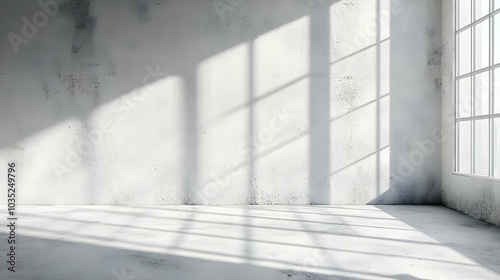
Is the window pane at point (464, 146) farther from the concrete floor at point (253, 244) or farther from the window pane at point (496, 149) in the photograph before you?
the window pane at point (496, 149)

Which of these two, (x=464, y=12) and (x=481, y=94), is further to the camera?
(x=464, y=12)

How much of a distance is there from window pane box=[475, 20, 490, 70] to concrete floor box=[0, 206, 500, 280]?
1925 mm

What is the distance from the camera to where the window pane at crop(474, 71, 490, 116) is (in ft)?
19.8

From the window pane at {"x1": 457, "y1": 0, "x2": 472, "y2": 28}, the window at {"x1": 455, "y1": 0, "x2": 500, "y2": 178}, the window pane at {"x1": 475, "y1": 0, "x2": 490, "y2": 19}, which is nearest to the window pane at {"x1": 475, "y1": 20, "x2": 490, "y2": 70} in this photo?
the window at {"x1": 455, "y1": 0, "x2": 500, "y2": 178}

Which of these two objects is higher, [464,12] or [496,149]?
[464,12]

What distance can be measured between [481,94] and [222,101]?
3.51 metres

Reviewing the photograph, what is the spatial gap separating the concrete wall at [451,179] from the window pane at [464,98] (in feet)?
0.39

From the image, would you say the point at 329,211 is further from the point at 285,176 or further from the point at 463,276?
the point at 463,276

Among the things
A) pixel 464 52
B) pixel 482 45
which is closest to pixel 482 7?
pixel 482 45

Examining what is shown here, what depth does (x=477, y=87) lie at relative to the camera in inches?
249

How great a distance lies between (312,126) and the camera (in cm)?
746

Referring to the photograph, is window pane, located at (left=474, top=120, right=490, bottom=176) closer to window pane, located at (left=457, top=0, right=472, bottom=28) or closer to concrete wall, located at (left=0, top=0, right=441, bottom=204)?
concrete wall, located at (left=0, top=0, right=441, bottom=204)

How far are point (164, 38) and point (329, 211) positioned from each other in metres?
3.49

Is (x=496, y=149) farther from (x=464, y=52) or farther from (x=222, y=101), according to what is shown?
(x=222, y=101)
